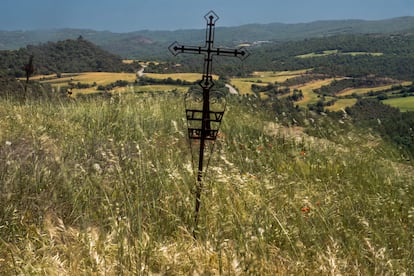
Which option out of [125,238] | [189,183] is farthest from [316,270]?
[189,183]

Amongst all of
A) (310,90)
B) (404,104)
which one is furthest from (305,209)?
(310,90)

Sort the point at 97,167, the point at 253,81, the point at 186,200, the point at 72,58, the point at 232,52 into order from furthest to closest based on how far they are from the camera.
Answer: the point at 72,58 < the point at 253,81 < the point at 97,167 < the point at 186,200 < the point at 232,52

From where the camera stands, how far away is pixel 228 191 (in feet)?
14.1

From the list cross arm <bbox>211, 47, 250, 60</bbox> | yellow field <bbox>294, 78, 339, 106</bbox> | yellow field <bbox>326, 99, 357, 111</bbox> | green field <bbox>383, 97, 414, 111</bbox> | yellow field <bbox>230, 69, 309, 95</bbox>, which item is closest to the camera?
cross arm <bbox>211, 47, 250, 60</bbox>

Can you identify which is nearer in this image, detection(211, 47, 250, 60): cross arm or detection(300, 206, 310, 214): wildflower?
detection(211, 47, 250, 60): cross arm

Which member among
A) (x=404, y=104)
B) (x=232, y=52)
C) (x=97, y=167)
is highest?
(x=232, y=52)

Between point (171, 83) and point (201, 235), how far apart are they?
46.3 m

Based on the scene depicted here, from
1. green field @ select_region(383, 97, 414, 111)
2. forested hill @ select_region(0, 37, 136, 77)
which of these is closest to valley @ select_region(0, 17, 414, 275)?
green field @ select_region(383, 97, 414, 111)

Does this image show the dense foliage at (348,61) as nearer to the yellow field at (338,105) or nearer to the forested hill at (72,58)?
the forested hill at (72,58)

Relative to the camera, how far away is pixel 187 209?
3.98 metres

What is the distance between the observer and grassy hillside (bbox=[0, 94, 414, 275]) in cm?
293

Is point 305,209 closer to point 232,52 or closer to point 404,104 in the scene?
point 232,52

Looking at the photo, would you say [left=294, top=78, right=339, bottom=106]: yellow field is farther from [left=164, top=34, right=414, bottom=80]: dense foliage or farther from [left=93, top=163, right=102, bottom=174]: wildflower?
[left=93, top=163, right=102, bottom=174]: wildflower

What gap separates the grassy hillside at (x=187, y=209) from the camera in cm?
293
